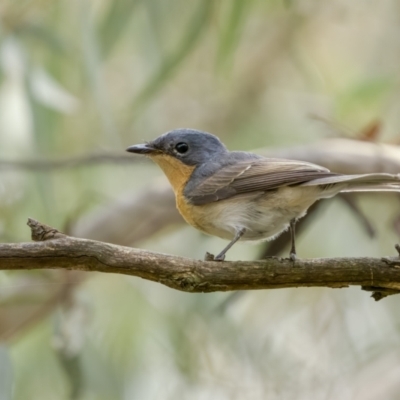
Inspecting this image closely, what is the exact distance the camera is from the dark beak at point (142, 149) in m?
3.16

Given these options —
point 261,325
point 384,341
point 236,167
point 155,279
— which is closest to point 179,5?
point 236,167

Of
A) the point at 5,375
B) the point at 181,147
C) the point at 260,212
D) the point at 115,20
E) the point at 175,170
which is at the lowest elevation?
the point at 5,375

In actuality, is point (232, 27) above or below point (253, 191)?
above

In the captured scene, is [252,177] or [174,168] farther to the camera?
[174,168]

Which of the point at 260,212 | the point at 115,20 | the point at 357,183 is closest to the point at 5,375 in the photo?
the point at 260,212

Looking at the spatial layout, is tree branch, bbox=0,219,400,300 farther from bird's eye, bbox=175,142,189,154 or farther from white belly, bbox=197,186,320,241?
bird's eye, bbox=175,142,189,154

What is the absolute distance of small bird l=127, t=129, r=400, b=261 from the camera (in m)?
2.66

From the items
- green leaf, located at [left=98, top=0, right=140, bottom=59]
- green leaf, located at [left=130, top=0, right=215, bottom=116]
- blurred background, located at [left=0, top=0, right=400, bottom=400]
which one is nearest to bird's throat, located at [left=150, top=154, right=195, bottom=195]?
blurred background, located at [left=0, top=0, right=400, bottom=400]

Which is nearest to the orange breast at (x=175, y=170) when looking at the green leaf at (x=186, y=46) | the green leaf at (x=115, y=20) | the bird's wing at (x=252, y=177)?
the bird's wing at (x=252, y=177)

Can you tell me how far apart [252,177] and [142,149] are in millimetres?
565

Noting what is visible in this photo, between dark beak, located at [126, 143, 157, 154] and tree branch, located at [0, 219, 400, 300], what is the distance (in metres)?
0.99

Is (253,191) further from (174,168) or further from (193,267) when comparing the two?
(193,267)

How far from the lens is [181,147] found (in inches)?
131

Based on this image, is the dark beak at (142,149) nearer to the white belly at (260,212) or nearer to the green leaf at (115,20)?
the white belly at (260,212)
